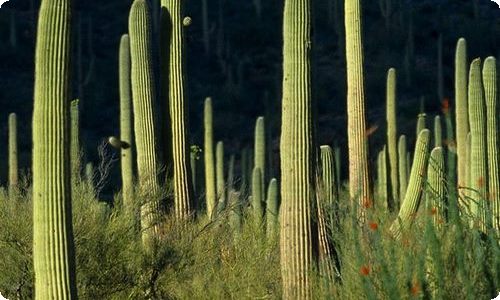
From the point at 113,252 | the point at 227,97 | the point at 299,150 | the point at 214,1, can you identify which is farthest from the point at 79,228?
the point at 214,1

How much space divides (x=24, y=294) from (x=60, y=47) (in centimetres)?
409

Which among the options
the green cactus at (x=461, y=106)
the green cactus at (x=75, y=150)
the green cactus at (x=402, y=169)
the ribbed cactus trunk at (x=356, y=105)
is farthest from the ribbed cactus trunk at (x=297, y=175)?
the green cactus at (x=402, y=169)

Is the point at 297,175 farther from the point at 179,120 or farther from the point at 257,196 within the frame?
the point at 257,196

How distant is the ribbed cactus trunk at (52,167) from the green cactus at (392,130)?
10946 millimetres

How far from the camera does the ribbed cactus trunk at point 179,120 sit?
14352 millimetres

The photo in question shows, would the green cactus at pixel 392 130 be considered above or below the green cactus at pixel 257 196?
above

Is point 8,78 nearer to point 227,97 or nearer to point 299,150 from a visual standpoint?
point 227,97

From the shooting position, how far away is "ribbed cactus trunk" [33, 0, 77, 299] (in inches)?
395

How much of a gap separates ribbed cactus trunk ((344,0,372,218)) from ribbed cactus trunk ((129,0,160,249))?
2.25m

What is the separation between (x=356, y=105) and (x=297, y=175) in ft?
9.45

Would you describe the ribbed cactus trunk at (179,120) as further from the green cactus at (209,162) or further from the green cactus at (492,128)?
the green cactus at (209,162)

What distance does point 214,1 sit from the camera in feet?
156

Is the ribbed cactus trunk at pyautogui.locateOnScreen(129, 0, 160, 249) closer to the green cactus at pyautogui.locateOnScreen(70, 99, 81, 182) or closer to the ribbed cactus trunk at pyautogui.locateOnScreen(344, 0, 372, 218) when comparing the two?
the green cactus at pyautogui.locateOnScreen(70, 99, 81, 182)

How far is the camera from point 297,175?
11414 mm
